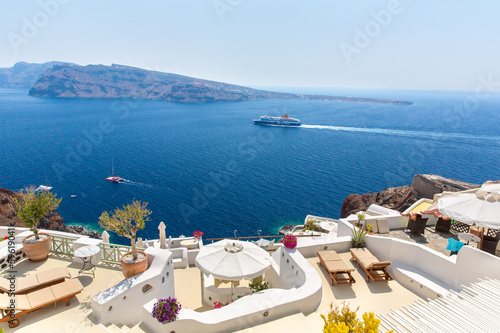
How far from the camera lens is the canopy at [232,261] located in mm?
8430

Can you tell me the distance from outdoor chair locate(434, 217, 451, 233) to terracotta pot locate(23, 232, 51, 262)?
16260mm

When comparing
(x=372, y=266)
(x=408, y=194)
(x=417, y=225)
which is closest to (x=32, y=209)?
(x=372, y=266)

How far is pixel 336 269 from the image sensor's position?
8.84 m

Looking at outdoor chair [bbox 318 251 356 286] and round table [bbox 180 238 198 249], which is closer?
outdoor chair [bbox 318 251 356 286]

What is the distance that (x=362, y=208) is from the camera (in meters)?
36.8

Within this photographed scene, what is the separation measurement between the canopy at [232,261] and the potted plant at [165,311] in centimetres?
210

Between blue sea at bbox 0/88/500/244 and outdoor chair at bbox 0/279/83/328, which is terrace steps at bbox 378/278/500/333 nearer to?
outdoor chair at bbox 0/279/83/328

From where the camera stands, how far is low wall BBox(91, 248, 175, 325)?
24.9ft

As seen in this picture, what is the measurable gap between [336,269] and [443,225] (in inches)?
256

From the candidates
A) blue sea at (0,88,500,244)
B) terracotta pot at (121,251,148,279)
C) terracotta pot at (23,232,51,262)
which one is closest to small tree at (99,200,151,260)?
terracotta pot at (121,251,148,279)

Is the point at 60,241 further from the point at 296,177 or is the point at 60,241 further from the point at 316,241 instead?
the point at 296,177

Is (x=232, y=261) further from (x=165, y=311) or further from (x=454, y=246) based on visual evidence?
(x=454, y=246)

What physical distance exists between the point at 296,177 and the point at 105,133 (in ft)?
234

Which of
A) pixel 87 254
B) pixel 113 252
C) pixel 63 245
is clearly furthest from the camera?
pixel 63 245
